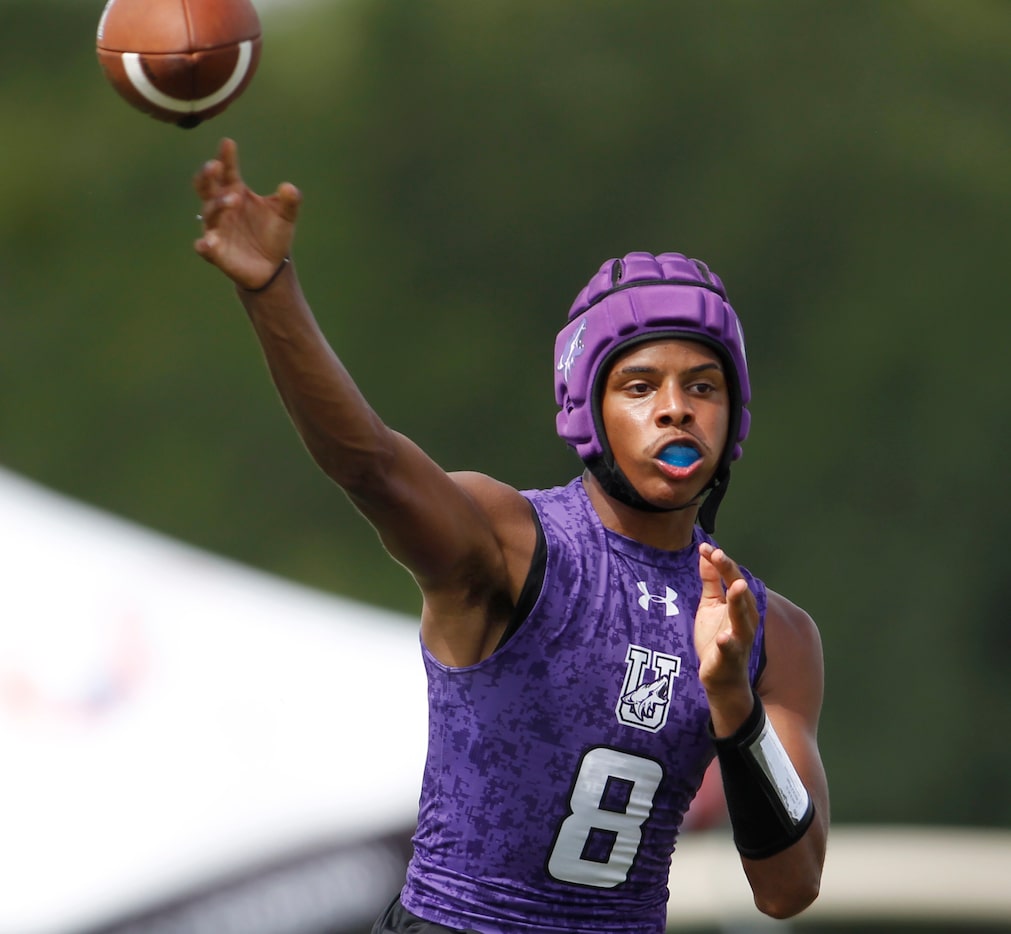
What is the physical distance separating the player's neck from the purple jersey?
0.16 meters

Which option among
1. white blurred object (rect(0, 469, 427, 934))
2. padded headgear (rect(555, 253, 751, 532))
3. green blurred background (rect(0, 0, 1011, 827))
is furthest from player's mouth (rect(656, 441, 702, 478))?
green blurred background (rect(0, 0, 1011, 827))

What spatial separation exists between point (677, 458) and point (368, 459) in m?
0.77

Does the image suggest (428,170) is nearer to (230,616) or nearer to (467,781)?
(230,616)

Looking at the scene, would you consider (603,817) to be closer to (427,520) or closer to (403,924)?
(403,924)

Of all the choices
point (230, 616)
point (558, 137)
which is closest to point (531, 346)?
point (558, 137)

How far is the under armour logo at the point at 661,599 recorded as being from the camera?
4.39 metres

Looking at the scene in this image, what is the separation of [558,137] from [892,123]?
3.49 m

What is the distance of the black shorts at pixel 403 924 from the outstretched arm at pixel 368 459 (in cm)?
55

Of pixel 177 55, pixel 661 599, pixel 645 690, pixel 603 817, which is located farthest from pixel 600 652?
pixel 177 55

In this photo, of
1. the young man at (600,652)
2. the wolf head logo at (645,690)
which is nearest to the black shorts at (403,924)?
the young man at (600,652)

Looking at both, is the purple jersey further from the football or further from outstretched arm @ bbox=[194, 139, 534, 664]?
the football

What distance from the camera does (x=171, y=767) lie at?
12391mm

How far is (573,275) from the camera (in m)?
20.3

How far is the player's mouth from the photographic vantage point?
4.37m
